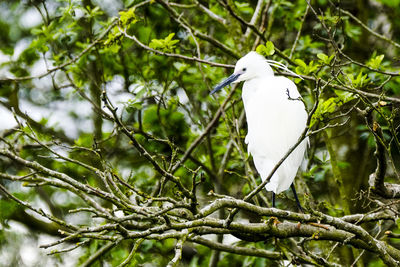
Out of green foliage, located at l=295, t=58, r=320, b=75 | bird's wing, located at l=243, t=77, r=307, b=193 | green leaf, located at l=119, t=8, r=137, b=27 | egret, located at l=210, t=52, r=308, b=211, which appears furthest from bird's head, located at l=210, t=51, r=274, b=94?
green leaf, located at l=119, t=8, r=137, b=27

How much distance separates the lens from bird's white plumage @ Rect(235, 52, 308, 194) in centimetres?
326

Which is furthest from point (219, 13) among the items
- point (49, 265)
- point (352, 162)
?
point (49, 265)

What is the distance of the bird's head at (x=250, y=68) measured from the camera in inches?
132

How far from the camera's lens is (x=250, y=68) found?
342cm

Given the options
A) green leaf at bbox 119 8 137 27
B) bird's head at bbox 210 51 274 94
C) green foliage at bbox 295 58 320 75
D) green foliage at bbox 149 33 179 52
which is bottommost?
green foliage at bbox 295 58 320 75

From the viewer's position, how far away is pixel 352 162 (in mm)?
5176

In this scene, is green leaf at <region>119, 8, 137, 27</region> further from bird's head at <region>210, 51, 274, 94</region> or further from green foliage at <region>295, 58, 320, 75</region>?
green foliage at <region>295, 58, 320, 75</region>

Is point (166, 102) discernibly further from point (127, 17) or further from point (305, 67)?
point (305, 67)

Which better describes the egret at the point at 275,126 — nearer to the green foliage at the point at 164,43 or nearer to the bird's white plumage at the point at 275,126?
the bird's white plumage at the point at 275,126

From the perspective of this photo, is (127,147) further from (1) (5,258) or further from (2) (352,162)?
(2) (352,162)

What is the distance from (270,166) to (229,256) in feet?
5.77

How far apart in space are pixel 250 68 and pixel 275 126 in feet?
1.40

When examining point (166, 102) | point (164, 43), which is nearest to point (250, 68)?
point (164, 43)

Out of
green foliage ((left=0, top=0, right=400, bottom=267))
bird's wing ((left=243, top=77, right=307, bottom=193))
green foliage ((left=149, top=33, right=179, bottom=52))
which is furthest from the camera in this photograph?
green foliage ((left=0, top=0, right=400, bottom=267))
